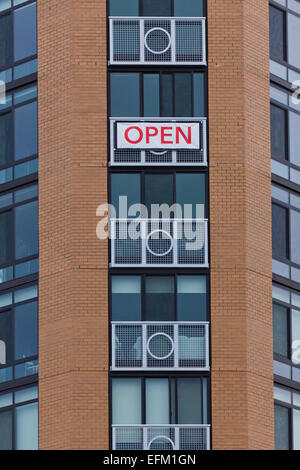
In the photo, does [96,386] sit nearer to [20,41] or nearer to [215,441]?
[215,441]

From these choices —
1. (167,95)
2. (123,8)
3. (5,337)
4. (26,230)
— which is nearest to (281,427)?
(5,337)

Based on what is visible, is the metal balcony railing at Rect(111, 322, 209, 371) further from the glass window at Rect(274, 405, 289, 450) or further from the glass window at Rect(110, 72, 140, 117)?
the glass window at Rect(110, 72, 140, 117)

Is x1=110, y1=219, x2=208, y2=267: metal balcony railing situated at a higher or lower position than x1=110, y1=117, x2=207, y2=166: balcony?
lower

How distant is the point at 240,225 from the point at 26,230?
5.35 metres

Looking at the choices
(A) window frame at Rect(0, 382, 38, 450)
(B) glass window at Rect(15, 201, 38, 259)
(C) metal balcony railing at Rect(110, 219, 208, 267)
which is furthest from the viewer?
(B) glass window at Rect(15, 201, 38, 259)

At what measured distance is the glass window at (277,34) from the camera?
2099 inches

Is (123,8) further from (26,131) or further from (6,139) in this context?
(6,139)

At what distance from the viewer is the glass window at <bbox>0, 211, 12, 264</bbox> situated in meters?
52.4

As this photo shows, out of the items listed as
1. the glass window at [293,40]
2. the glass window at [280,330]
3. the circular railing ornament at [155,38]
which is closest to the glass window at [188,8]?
the circular railing ornament at [155,38]

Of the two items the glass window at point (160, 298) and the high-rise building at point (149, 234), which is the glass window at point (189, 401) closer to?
the high-rise building at point (149, 234)

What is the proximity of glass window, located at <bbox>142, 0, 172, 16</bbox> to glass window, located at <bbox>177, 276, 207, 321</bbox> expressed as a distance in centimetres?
664

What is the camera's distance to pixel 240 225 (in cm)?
5081

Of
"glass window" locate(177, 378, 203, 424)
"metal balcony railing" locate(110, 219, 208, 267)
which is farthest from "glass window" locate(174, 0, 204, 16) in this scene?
"glass window" locate(177, 378, 203, 424)
